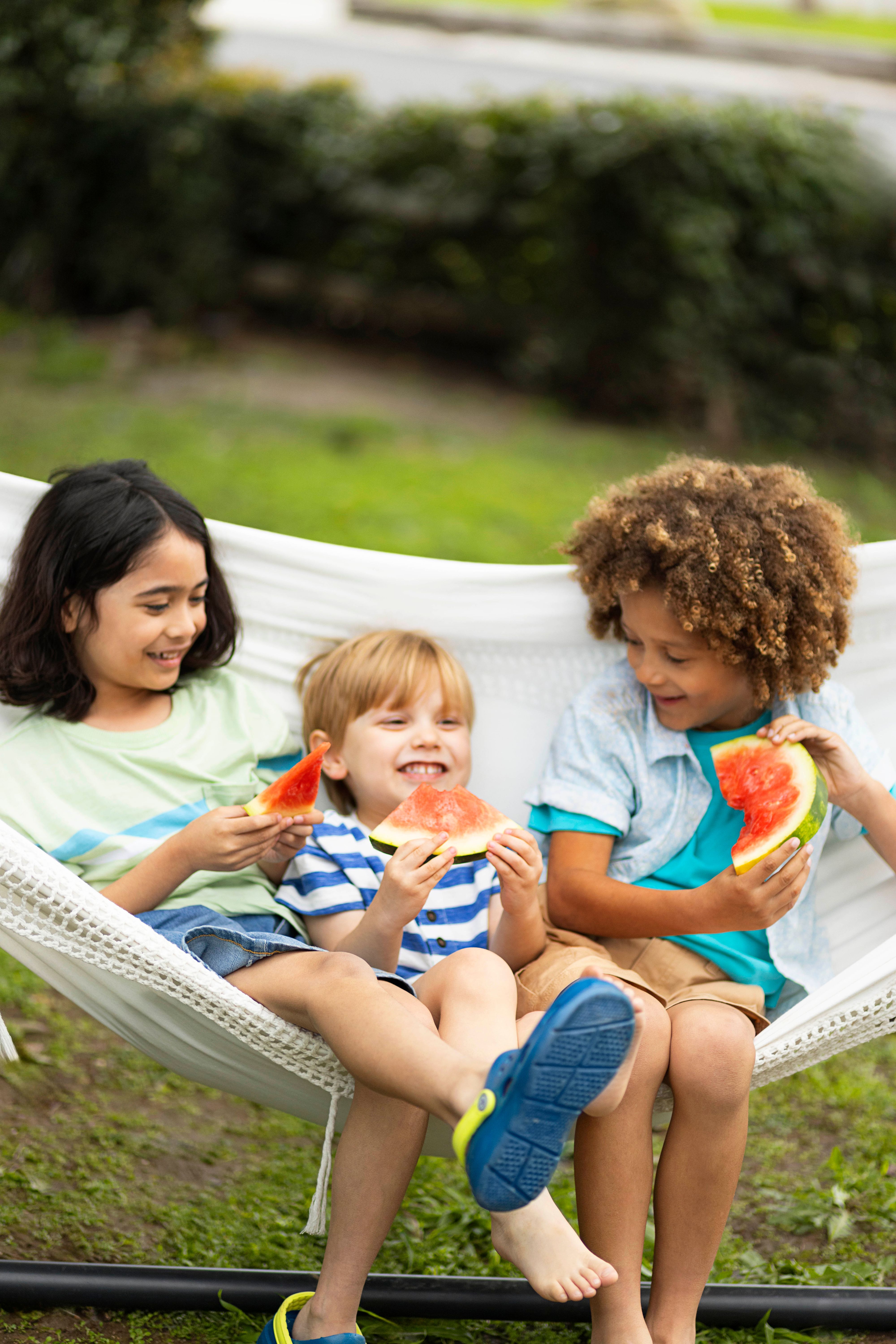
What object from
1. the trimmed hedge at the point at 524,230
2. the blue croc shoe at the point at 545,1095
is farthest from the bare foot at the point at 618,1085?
the trimmed hedge at the point at 524,230

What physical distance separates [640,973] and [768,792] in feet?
1.43

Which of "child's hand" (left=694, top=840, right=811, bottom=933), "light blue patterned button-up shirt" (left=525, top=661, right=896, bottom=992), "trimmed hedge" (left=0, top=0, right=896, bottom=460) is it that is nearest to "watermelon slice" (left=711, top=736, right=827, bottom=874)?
"child's hand" (left=694, top=840, right=811, bottom=933)

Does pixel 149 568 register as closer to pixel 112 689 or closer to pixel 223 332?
pixel 112 689

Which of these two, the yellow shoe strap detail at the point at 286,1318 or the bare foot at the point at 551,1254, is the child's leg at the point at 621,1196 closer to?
the bare foot at the point at 551,1254

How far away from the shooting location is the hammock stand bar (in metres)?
2.25

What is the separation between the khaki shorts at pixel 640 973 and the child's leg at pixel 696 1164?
12 centimetres

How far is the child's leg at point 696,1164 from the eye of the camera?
80.2 inches

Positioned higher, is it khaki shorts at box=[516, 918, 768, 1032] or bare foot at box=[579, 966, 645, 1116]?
bare foot at box=[579, 966, 645, 1116]

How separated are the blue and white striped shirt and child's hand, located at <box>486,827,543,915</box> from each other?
0.50 feet

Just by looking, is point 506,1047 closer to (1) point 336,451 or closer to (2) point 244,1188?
(2) point 244,1188

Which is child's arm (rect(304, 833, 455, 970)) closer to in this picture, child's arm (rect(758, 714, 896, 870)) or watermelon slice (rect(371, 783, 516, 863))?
watermelon slice (rect(371, 783, 516, 863))

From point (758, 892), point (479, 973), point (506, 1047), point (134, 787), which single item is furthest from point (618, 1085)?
point (134, 787)

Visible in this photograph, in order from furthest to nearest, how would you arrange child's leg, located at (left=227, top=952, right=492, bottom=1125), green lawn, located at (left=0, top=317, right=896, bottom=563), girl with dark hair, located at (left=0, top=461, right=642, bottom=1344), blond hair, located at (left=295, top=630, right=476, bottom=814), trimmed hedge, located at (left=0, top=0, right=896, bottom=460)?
trimmed hedge, located at (left=0, top=0, right=896, bottom=460) → green lawn, located at (left=0, top=317, right=896, bottom=563) → blond hair, located at (left=295, top=630, right=476, bottom=814) → girl with dark hair, located at (left=0, top=461, right=642, bottom=1344) → child's leg, located at (left=227, top=952, right=492, bottom=1125)

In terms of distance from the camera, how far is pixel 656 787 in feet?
8.25
